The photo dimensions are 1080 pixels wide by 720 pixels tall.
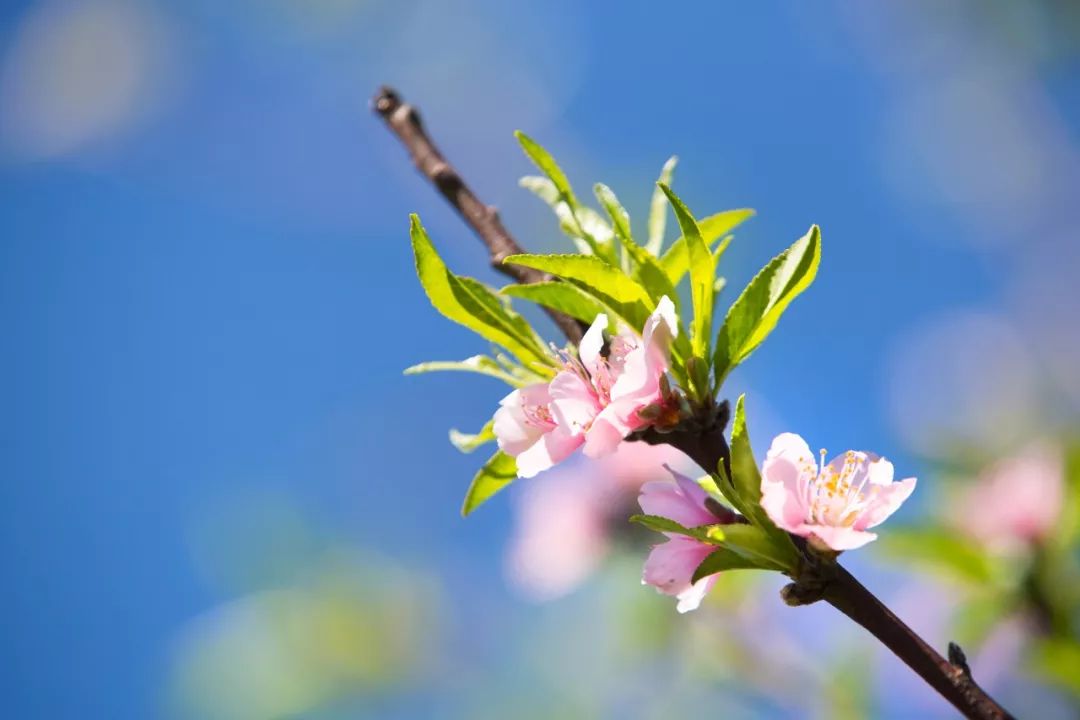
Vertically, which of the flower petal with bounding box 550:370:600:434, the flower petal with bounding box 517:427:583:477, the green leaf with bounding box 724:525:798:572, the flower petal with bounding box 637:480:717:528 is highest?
the flower petal with bounding box 550:370:600:434

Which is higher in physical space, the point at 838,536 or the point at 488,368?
the point at 488,368

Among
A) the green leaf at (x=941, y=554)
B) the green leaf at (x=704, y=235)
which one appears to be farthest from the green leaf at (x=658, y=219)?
the green leaf at (x=941, y=554)

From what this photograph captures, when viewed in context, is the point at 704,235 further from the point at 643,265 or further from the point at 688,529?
the point at 688,529

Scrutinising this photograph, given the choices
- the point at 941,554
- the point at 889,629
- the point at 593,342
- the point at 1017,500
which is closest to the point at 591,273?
the point at 593,342

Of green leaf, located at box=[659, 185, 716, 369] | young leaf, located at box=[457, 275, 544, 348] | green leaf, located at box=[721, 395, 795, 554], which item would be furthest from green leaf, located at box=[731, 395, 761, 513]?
young leaf, located at box=[457, 275, 544, 348]

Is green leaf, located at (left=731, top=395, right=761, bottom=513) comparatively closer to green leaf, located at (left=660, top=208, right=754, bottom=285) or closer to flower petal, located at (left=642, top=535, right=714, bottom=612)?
flower petal, located at (left=642, top=535, right=714, bottom=612)

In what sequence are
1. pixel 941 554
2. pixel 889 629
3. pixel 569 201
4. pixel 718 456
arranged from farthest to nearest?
pixel 941 554, pixel 569 201, pixel 718 456, pixel 889 629

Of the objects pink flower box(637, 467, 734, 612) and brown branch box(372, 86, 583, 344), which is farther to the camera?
brown branch box(372, 86, 583, 344)
